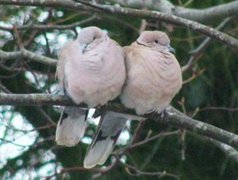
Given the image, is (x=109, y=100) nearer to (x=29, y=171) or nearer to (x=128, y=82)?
(x=128, y=82)

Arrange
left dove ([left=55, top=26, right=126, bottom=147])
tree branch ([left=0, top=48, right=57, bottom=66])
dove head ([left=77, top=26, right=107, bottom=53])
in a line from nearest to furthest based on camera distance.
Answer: left dove ([left=55, top=26, right=126, bottom=147])
dove head ([left=77, top=26, right=107, bottom=53])
tree branch ([left=0, top=48, right=57, bottom=66])

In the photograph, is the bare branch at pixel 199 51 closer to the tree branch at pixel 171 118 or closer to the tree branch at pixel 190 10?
the tree branch at pixel 190 10

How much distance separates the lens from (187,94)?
6.01 meters

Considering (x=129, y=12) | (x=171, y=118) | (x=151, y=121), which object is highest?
(x=129, y=12)

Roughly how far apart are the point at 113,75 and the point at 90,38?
0.28 m

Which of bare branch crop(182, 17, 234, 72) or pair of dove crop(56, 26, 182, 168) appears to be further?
bare branch crop(182, 17, 234, 72)

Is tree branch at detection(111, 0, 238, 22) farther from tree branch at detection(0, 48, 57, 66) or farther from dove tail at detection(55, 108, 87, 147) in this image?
dove tail at detection(55, 108, 87, 147)

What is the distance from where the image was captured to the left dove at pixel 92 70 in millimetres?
4199

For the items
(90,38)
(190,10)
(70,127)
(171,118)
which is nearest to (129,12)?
(90,38)

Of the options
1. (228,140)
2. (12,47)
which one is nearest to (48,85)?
(12,47)

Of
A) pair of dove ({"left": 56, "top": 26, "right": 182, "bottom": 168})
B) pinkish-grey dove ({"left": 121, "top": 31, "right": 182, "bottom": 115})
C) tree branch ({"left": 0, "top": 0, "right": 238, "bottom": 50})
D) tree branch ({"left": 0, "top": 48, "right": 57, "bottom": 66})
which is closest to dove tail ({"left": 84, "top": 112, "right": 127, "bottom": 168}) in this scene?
pair of dove ({"left": 56, "top": 26, "right": 182, "bottom": 168})

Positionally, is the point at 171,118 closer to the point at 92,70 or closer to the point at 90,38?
the point at 92,70

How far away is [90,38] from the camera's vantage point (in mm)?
4375

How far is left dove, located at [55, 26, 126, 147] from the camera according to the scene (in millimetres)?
4199
